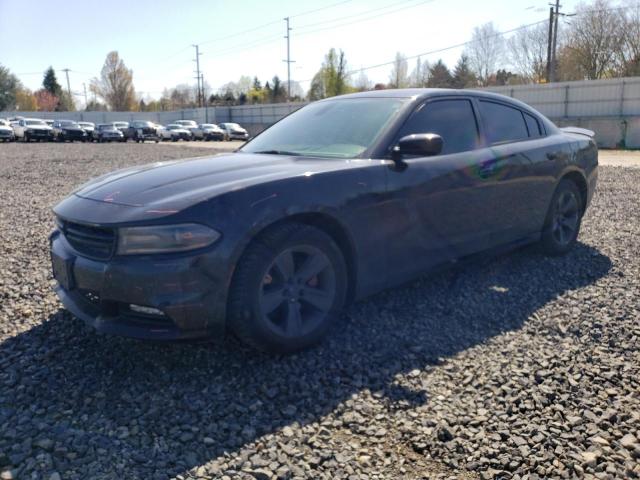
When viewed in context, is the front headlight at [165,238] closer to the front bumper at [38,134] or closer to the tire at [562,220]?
the tire at [562,220]

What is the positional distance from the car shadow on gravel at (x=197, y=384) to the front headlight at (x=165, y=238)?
2.40ft

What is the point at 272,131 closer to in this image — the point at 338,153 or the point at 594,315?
the point at 338,153

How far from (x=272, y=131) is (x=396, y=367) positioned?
2.31 m

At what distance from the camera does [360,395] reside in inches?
112

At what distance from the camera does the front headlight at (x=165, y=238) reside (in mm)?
2770

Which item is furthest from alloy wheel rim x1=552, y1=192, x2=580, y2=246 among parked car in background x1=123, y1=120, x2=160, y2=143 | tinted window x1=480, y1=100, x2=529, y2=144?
parked car in background x1=123, y1=120, x2=160, y2=143

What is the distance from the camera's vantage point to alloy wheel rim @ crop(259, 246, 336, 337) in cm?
306

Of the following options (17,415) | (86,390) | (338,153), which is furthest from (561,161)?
(17,415)

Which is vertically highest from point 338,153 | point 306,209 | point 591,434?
point 338,153

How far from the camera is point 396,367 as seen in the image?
10.3ft

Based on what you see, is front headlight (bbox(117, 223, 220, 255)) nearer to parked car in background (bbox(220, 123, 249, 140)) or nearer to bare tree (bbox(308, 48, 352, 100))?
parked car in background (bbox(220, 123, 249, 140))

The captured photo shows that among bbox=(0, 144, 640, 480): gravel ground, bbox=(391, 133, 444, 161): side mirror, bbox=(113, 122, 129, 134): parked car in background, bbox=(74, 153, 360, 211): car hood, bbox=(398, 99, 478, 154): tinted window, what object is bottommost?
bbox=(0, 144, 640, 480): gravel ground

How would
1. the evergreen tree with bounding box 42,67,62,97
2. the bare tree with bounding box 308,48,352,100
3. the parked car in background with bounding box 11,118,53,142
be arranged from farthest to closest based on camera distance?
the evergreen tree with bounding box 42,67,62,97 < the bare tree with bounding box 308,48,352,100 < the parked car in background with bounding box 11,118,53,142

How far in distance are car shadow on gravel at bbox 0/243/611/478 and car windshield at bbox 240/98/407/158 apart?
1173mm
